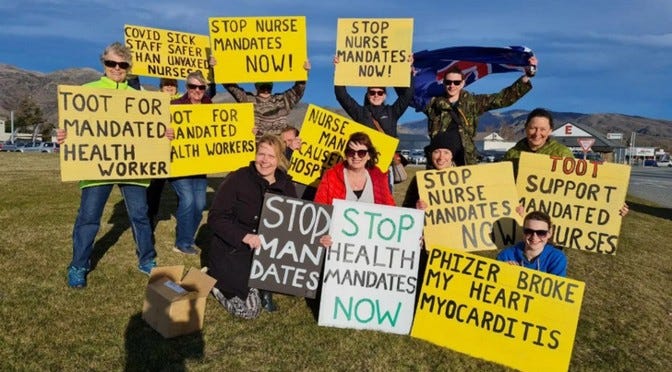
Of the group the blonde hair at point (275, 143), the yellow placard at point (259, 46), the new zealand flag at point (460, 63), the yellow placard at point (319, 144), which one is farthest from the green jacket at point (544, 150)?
the yellow placard at point (259, 46)

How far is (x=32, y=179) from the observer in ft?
59.3

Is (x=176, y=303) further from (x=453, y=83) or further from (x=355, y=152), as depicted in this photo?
(x=453, y=83)

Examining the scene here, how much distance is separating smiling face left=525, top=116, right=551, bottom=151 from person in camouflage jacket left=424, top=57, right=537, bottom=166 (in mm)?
705

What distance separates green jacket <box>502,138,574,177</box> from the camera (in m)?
5.71

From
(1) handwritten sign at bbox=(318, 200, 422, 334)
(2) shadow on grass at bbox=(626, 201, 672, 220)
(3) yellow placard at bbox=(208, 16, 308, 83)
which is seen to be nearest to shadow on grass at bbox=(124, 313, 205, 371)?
(1) handwritten sign at bbox=(318, 200, 422, 334)

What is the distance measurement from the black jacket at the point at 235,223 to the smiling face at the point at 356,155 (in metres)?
0.85

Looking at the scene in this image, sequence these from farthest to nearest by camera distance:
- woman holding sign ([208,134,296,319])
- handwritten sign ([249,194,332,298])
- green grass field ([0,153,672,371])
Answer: woman holding sign ([208,134,296,319]) → handwritten sign ([249,194,332,298]) → green grass field ([0,153,672,371])

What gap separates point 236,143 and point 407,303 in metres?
3.37

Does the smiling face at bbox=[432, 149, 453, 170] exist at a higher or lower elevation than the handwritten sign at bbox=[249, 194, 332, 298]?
higher

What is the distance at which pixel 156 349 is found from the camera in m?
4.50

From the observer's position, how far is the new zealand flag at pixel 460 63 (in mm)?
8852

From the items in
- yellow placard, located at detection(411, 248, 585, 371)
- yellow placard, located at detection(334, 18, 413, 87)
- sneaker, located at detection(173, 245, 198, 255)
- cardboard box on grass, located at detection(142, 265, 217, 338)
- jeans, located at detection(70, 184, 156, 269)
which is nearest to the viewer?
yellow placard, located at detection(411, 248, 585, 371)

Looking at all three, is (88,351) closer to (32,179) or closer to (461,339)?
(461,339)

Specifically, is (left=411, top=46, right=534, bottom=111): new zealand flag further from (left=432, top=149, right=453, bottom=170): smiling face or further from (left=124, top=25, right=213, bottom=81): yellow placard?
(left=124, top=25, right=213, bottom=81): yellow placard
